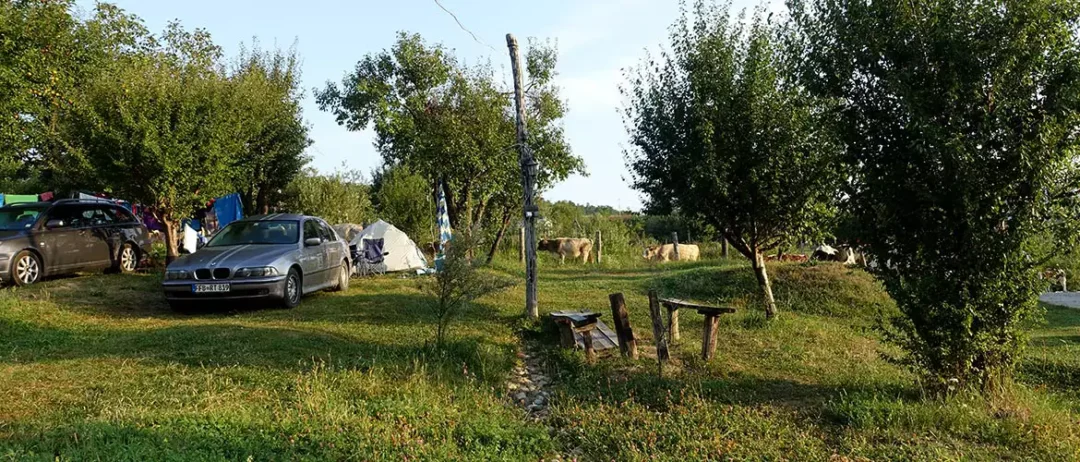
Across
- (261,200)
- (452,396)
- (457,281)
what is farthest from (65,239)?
(452,396)

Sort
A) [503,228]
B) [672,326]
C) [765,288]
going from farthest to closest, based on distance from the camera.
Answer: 1. [503,228]
2. [765,288]
3. [672,326]

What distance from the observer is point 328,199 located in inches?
923

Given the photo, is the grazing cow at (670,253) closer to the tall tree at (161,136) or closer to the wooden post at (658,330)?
the tall tree at (161,136)

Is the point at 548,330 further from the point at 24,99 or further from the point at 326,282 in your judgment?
the point at 24,99

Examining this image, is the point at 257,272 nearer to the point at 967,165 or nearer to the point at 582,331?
the point at 582,331

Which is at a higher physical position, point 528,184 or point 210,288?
point 528,184

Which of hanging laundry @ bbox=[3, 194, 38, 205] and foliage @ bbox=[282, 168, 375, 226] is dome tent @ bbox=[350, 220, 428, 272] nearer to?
foliage @ bbox=[282, 168, 375, 226]

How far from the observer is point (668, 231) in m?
37.7

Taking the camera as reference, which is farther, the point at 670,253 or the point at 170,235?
the point at 670,253

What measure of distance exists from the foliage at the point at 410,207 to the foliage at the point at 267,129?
5.83m

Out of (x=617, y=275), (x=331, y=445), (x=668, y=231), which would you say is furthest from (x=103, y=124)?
(x=668, y=231)

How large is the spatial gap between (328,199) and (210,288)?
50.6 feet

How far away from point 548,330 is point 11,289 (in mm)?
8149

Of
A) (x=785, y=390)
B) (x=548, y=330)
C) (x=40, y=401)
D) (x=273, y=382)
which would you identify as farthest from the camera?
(x=548, y=330)
